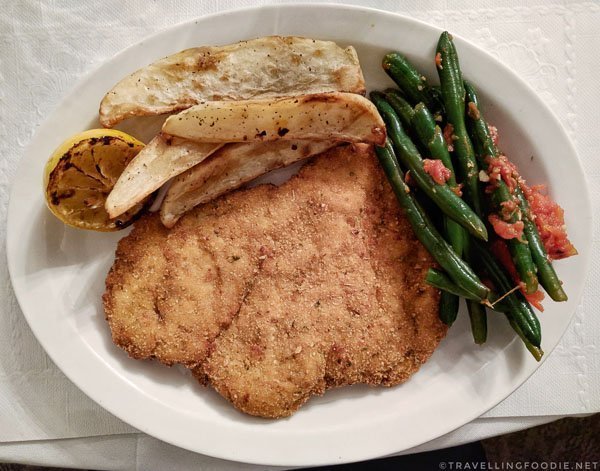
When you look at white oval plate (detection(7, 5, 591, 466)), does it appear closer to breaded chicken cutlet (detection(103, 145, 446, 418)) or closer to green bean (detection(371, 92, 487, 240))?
breaded chicken cutlet (detection(103, 145, 446, 418))

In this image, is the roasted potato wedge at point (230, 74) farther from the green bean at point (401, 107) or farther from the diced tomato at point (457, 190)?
the diced tomato at point (457, 190)

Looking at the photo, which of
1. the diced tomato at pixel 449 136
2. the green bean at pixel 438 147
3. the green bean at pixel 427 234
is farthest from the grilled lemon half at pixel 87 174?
the diced tomato at pixel 449 136

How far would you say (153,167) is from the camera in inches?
81.9

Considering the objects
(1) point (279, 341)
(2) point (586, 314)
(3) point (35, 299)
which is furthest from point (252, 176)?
(2) point (586, 314)

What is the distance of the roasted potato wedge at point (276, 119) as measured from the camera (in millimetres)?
2051

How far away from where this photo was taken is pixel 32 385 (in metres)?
2.44

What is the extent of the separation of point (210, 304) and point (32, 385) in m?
0.97

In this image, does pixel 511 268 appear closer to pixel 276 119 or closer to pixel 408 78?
pixel 408 78

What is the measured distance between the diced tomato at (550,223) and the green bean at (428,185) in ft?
1.02

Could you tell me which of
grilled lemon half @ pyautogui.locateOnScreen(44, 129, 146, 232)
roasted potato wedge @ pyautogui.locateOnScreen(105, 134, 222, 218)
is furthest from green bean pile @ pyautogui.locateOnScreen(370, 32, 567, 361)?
grilled lemon half @ pyautogui.locateOnScreen(44, 129, 146, 232)

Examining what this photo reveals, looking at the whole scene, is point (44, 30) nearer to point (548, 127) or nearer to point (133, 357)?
point (133, 357)

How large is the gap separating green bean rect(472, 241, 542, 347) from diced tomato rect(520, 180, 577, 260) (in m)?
0.23

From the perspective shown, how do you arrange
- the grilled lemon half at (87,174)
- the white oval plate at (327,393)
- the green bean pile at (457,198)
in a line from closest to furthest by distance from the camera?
the grilled lemon half at (87,174)
the green bean pile at (457,198)
the white oval plate at (327,393)

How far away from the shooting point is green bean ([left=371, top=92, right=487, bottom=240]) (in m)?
2.11
